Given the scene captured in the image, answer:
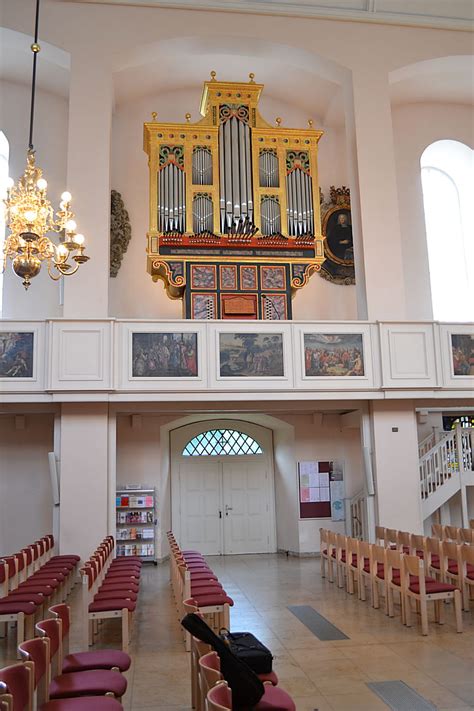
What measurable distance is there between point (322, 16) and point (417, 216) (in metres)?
4.84

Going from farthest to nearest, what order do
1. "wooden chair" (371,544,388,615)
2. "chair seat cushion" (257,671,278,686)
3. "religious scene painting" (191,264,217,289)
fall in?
"religious scene painting" (191,264,217,289), "wooden chair" (371,544,388,615), "chair seat cushion" (257,671,278,686)

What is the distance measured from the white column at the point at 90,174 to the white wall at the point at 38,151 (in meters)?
2.11

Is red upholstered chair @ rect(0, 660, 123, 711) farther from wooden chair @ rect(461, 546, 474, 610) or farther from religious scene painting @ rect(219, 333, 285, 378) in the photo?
religious scene painting @ rect(219, 333, 285, 378)

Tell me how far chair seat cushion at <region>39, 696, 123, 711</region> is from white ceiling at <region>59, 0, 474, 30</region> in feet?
41.7

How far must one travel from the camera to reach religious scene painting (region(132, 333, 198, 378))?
453 inches

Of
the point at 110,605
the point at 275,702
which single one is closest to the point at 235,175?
the point at 110,605

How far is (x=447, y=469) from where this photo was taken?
13414 mm

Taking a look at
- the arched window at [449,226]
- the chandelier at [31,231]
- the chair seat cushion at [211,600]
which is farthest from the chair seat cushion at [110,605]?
the arched window at [449,226]

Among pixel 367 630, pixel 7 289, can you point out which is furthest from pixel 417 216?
pixel 367 630

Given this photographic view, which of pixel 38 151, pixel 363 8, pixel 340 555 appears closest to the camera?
pixel 340 555

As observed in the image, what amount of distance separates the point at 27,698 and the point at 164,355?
7.95 meters

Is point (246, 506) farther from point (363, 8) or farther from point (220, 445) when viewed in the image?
point (363, 8)

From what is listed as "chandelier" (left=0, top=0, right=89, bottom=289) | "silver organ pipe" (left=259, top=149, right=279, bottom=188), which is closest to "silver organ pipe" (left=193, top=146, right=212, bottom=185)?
"silver organ pipe" (left=259, top=149, right=279, bottom=188)

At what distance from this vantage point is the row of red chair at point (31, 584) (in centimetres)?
673
